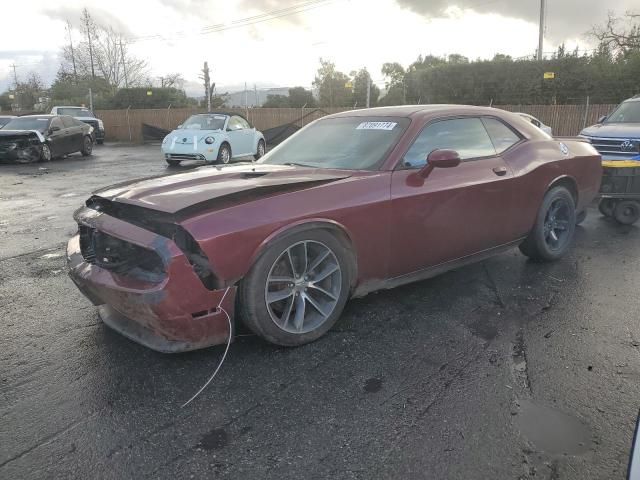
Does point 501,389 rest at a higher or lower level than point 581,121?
lower

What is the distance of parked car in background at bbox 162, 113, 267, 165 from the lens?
13578 millimetres

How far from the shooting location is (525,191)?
4473 mm

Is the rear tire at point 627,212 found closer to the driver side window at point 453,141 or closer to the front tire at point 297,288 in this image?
the driver side window at point 453,141

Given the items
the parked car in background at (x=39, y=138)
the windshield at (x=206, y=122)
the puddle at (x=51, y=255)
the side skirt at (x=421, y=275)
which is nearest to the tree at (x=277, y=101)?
the parked car in background at (x=39, y=138)

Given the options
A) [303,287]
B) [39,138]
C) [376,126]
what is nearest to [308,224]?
[303,287]

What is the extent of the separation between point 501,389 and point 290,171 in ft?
6.59

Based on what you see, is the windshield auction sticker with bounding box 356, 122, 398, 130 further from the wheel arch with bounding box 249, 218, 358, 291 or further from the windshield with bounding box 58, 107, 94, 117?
the windshield with bounding box 58, 107, 94, 117

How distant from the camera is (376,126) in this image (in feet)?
13.2

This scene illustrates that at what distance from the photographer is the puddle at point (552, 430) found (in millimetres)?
2320

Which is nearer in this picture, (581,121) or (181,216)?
(181,216)

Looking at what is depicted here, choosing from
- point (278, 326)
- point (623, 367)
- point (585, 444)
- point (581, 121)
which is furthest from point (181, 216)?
point (581, 121)

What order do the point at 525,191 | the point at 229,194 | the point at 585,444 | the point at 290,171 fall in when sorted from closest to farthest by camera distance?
the point at 585,444, the point at 229,194, the point at 290,171, the point at 525,191

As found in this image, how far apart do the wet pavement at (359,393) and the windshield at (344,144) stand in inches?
45.1

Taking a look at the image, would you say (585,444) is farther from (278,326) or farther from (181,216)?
(181,216)
